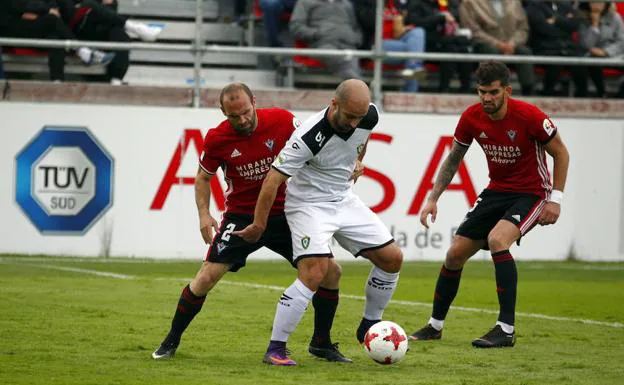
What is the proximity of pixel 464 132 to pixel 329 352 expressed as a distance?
241 centimetres

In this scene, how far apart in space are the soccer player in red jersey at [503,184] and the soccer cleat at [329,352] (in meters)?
1.38

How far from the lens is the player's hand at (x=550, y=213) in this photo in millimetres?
10102

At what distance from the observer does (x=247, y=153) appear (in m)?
8.89

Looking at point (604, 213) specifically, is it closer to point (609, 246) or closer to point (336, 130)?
point (609, 246)

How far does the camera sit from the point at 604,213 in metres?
17.8

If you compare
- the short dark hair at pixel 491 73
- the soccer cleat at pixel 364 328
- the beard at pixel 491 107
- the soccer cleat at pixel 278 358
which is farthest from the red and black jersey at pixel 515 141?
the soccer cleat at pixel 278 358

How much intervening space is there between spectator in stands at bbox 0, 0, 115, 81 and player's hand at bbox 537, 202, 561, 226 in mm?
8627

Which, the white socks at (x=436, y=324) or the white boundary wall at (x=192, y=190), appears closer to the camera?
the white socks at (x=436, y=324)

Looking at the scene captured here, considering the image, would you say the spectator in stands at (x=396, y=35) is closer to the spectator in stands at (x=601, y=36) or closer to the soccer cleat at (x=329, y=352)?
the spectator in stands at (x=601, y=36)

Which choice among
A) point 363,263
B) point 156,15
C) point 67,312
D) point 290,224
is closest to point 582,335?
point 290,224

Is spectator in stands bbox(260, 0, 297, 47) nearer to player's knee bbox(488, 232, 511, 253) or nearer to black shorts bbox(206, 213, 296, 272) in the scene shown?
player's knee bbox(488, 232, 511, 253)

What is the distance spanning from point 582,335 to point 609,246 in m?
7.58

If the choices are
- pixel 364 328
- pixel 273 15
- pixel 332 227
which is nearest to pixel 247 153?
pixel 332 227

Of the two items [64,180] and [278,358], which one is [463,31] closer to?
[64,180]
